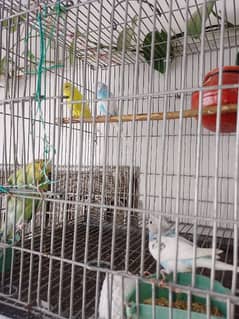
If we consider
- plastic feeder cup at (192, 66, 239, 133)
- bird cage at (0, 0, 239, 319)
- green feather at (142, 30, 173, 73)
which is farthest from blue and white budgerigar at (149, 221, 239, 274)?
green feather at (142, 30, 173, 73)

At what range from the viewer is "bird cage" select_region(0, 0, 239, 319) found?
0.51 metres

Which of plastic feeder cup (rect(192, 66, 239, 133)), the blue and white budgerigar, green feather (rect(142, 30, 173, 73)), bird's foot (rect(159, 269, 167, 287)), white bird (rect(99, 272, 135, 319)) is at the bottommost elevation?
white bird (rect(99, 272, 135, 319))

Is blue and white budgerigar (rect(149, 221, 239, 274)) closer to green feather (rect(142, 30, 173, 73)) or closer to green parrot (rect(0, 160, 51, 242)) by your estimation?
green parrot (rect(0, 160, 51, 242))

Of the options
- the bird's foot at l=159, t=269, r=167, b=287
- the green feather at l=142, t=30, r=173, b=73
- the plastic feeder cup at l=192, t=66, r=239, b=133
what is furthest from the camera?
the green feather at l=142, t=30, r=173, b=73

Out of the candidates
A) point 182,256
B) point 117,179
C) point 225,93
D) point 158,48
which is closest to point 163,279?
point 182,256

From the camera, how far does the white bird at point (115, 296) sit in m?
0.56

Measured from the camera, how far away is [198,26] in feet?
3.67

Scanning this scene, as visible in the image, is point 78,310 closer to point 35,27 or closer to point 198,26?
point 35,27

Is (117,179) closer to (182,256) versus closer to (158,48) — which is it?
(182,256)

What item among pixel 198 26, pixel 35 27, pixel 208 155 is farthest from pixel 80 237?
pixel 198 26

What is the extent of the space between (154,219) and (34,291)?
0.41 m

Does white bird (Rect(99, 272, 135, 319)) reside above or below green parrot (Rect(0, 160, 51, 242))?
below

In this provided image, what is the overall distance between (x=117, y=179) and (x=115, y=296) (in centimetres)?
26

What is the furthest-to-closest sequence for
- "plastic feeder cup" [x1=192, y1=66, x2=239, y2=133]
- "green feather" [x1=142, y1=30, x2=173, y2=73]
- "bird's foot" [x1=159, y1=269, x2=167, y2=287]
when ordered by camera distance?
"green feather" [x1=142, y1=30, x2=173, y2=73] → "plastic feeder cup" [x1=192, y1=66, x2=239, y2=133] → "bird's foot" [x1=159, y1=269, x2=167, y2=287]
